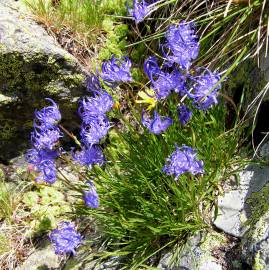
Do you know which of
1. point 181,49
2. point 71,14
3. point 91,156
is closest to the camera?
point 181,49

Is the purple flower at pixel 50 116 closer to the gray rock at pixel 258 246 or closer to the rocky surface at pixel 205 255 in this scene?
the rocky surface at pixel 205 255

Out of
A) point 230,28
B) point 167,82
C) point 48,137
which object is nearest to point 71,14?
point 230,28

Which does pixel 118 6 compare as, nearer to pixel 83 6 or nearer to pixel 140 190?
pixel 83 6

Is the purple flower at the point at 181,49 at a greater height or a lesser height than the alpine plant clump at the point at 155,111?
greater

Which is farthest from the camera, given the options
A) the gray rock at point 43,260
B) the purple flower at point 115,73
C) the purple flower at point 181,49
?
the gray rock at point 43,260

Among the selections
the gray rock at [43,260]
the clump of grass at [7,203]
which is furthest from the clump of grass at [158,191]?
the clump of grass at [7,203]

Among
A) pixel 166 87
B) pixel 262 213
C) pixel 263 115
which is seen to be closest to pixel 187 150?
pixel 166 87

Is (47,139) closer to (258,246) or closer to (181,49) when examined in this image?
(181,49)
